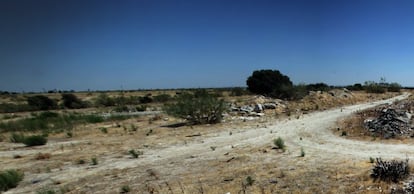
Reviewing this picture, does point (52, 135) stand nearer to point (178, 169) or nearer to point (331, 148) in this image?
point (178, 169)

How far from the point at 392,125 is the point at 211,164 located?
8.29 metres

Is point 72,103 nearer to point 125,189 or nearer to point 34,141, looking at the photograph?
point 34,141

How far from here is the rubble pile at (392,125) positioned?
15625 mm

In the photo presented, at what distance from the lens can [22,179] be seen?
13.1 m

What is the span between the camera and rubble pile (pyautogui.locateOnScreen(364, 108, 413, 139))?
51.3ft

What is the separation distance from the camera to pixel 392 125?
1639 cm

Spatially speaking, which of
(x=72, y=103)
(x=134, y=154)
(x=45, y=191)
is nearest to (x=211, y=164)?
(x=134, y=154)

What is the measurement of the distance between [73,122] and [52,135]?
22.9 feet

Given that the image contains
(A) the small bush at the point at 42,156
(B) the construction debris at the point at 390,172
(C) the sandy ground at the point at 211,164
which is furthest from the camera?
(A) the small bush at the point at 42,156

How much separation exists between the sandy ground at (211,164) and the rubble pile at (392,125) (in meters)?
1.54

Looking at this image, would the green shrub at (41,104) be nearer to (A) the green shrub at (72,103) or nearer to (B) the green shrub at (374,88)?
(A) the green shrub at (72,103)

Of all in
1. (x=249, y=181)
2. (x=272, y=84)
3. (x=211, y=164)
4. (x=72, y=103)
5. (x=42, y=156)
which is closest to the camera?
(x=249, y=181)

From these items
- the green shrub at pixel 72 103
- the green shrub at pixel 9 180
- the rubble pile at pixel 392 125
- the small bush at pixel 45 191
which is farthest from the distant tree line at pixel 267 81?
the small bush at pixel 45 191

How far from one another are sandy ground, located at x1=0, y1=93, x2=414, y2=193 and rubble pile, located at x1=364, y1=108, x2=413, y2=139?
154 cm
